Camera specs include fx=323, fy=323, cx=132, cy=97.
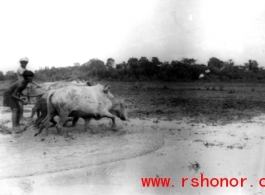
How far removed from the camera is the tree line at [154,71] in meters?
16.2

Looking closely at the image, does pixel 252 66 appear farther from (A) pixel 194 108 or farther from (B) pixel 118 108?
(B) pixel 118 108

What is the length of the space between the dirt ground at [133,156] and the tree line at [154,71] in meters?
5.07

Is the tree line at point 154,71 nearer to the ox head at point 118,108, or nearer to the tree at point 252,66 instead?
the tree at point 252,66

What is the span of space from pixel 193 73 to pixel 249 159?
1760cm

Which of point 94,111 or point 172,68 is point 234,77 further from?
point 94,111

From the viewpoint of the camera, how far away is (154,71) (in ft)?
68.5

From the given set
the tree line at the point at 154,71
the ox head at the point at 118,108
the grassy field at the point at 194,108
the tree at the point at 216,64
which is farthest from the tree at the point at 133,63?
the ox head at the point at 118,108

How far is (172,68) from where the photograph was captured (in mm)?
21078

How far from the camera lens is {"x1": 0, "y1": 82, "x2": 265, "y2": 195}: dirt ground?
554 cm

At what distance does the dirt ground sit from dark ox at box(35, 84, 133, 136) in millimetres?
508

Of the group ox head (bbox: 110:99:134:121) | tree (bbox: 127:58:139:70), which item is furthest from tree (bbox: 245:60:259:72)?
ox head (bbox: 110:99:134:121)

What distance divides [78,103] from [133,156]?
2.41 meters

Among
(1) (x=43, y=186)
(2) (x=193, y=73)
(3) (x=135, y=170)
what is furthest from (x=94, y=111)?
(2) (x=193, y=73)

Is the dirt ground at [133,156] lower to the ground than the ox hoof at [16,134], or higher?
lower
